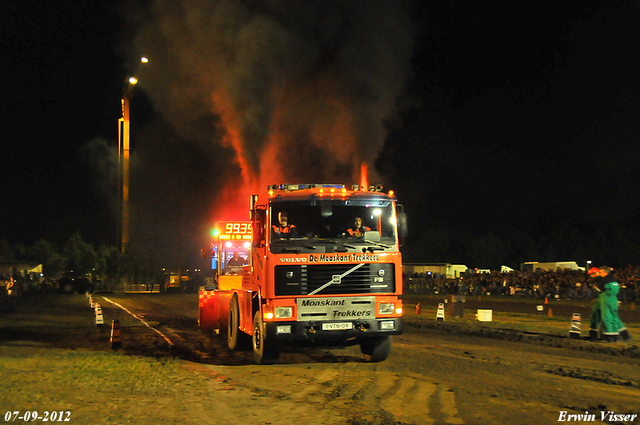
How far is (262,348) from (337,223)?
2.64 metres

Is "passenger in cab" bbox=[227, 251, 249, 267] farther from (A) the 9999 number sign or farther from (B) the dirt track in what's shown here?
(A) the 9999 number sign

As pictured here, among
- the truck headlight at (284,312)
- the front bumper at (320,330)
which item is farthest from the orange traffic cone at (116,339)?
the truck headlight at (284,312)

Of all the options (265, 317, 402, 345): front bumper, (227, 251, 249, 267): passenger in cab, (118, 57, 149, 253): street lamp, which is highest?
(118, 57, 149, 253): street lamp

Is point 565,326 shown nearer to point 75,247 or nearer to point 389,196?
point 389,196

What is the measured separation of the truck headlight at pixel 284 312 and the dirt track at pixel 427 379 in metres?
0.96

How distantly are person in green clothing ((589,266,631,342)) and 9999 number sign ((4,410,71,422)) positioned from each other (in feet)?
39.5

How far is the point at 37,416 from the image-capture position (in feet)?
24.9

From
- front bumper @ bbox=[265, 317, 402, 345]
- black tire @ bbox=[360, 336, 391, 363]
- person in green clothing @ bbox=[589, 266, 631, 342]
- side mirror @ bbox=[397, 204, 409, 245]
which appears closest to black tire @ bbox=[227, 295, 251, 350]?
front bumper @ bbox=[265, 317, 402, 345]

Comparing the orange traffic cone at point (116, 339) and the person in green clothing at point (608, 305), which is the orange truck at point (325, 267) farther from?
the person in green clothing at point (608, 305)

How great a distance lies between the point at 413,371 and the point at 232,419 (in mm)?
4296

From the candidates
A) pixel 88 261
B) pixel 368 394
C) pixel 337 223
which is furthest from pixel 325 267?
pixel 88 261

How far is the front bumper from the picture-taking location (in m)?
10.8

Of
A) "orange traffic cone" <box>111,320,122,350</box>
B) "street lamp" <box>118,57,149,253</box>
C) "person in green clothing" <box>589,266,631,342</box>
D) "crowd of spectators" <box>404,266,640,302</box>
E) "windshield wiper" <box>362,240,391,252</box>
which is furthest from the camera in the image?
"street lamp" <box>118,57,149,253</box>

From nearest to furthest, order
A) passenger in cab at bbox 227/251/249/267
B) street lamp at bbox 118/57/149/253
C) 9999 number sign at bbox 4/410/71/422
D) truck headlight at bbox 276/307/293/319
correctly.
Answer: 9999 number sign at bbox 4/410/71/422 < truck headlight at bbox 276/307/293/319 < passenger in cab at bbox 227/251/249/267 < street lamp at bbox 118/57/149/253
